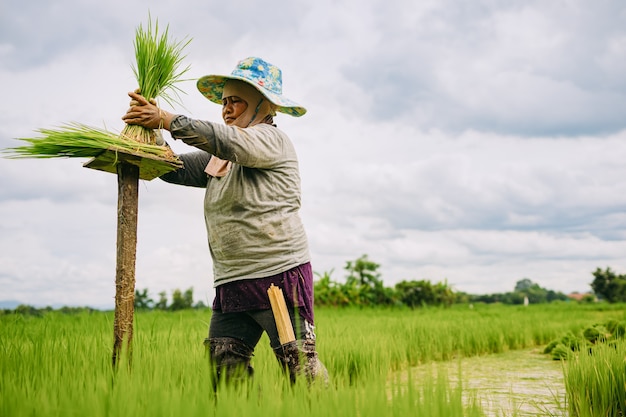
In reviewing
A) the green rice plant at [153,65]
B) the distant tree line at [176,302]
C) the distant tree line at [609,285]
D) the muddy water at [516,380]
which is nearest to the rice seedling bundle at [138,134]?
the green rice plant at [153,65]

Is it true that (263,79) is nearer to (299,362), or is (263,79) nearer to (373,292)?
(299,362)

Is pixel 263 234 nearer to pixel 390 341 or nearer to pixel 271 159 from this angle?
pixel 271 159

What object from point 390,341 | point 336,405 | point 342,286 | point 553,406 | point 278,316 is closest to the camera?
point 336,405

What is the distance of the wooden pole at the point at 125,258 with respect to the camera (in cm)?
266

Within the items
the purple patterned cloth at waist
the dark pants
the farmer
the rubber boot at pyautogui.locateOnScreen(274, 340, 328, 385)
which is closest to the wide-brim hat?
the farmer

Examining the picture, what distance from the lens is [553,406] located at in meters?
3.54

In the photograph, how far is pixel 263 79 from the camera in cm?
291

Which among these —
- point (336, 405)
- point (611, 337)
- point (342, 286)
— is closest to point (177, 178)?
point (336, 405)

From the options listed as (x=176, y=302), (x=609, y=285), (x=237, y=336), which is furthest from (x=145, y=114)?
(x=609, y=285)

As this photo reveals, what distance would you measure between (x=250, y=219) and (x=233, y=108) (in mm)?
611

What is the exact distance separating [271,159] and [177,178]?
746mm

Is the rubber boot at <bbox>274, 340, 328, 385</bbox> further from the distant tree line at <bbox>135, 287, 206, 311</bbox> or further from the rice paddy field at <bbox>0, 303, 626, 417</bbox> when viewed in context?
the distant tree line at <bbox>135, 287, 206, 311</bbox>

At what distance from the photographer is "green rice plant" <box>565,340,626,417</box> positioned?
303 centimetres

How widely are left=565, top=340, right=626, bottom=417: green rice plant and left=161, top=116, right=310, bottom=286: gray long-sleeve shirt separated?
5.38 ft
